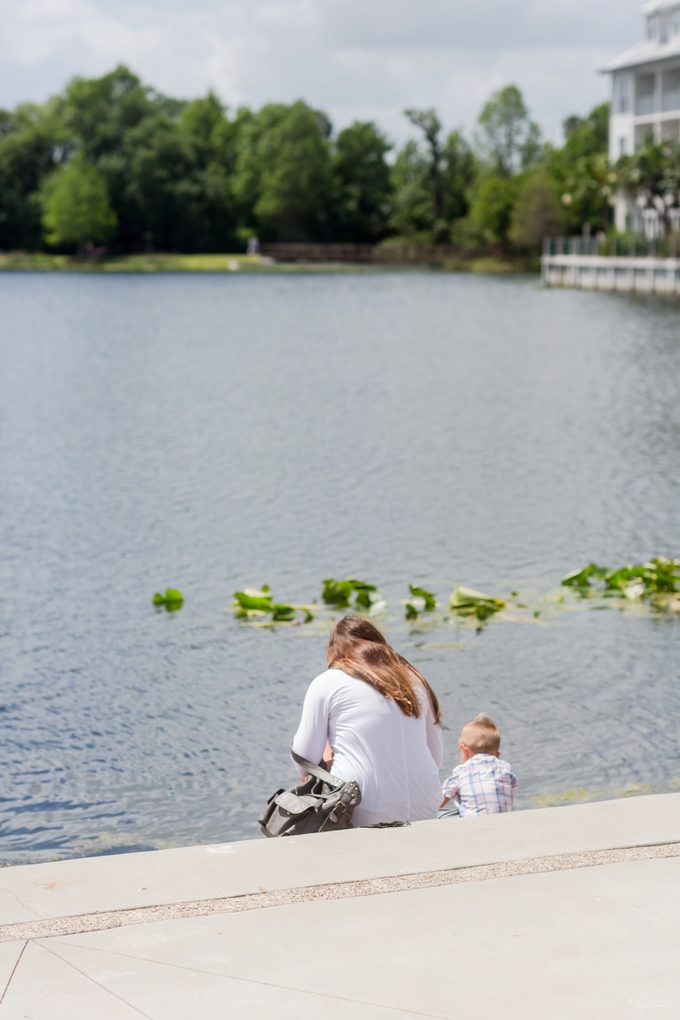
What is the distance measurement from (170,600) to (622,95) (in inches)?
2990

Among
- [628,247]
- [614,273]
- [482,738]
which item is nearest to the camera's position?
[482,738]

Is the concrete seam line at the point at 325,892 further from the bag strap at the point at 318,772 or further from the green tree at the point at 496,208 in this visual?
the green tree at the point at 496,208

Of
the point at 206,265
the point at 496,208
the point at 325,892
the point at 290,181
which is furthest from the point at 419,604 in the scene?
the point at 290,181

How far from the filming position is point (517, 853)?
482cm

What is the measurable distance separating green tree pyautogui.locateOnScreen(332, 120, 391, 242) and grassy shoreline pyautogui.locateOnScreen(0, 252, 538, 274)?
7770mm

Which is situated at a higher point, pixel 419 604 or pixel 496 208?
pixel 496 208

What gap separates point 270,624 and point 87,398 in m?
20.2

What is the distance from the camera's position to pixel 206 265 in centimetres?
12556

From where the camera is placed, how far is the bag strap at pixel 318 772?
5441mm

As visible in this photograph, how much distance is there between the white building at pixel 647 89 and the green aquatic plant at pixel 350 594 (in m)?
68.5

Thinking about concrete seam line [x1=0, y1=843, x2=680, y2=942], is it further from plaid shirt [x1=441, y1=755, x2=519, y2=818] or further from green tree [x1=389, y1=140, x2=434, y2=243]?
green tree [x1=389, y1=140, x2=434, y2=243]

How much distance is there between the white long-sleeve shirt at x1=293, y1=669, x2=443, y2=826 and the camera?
5488mm

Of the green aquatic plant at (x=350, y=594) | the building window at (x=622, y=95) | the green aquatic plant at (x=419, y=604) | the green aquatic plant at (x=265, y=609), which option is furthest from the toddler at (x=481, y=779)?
the building window at (x=622, y=95)

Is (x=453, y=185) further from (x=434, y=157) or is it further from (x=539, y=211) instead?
(x=539, y=211)
